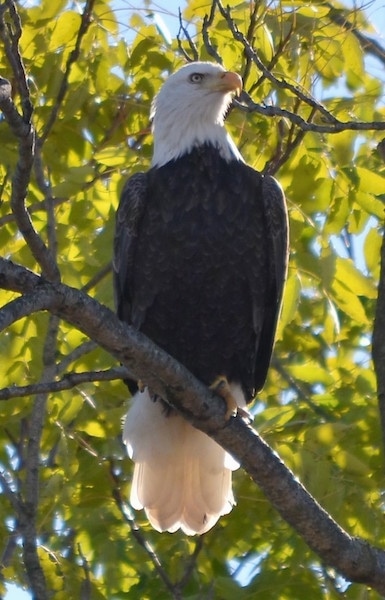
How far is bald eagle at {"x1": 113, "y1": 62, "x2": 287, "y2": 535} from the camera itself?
4535mm

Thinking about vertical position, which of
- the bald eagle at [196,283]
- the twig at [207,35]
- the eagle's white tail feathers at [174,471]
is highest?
the twig at [207,35]

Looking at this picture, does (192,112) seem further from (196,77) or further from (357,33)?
(357,33)

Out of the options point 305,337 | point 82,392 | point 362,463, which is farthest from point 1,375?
point 305,337

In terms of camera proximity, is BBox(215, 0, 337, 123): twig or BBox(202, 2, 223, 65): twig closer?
BBox(215, 0, 337, 123): twig

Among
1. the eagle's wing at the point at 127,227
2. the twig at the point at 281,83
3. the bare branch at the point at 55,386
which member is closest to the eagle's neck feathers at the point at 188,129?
the eagle's wing at the point at 127,227

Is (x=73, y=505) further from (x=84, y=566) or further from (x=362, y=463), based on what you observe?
(x=362, y=463)

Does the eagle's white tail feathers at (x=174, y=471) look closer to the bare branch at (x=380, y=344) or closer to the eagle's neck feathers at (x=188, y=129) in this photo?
the eagle's neck feathers at (x=188, y=129)

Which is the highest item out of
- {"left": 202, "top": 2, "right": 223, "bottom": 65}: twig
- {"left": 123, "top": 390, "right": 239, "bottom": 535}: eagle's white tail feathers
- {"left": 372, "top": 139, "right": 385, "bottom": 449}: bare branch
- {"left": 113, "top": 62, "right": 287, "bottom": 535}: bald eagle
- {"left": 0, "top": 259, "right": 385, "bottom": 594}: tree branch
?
{"left": 202, "top": 2, "right": 223, "bottom": 65}: twig

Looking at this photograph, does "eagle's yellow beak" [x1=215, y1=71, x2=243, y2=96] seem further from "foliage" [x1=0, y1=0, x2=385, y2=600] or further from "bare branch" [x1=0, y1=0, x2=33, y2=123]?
"bare branch" [x1=0, y1=0, x2=33, y2=123]

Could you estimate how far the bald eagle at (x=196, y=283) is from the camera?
4.54m

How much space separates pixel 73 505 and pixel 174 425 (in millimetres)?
581

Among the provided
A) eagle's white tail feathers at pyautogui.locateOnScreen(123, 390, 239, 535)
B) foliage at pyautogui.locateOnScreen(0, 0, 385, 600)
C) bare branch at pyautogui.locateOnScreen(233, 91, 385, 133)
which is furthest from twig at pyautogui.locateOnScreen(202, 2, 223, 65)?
eagle's white tail feathers at pyautogui.locateOnScreen(123, 390, 239, 535)

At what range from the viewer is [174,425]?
4984mm

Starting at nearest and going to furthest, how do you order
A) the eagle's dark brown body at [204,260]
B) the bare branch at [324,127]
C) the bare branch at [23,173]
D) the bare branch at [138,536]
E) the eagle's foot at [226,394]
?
the bare branch at [23,173] < the bare branch at [324,127] < the eagle's foot at [226,394] < the bare branch at [138,536] < the eagle's dark brown body at [204,260]
